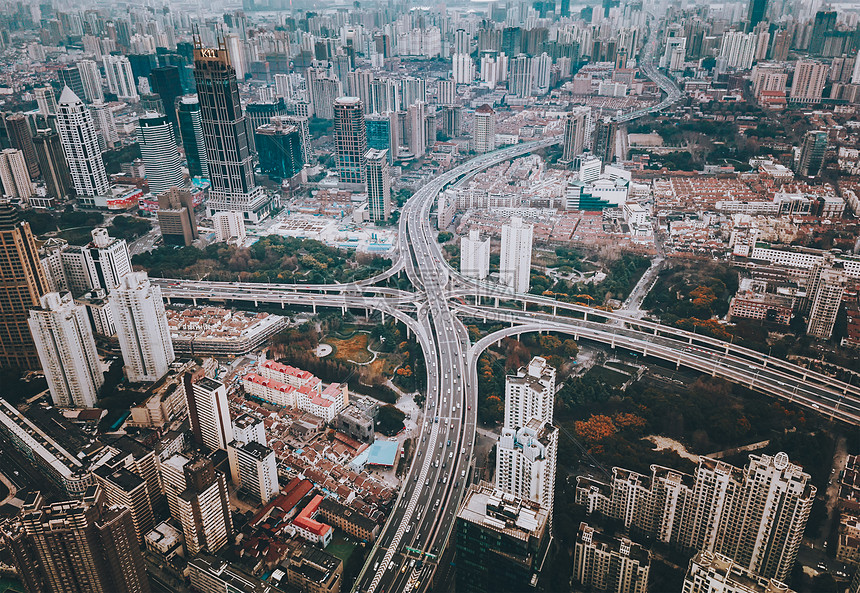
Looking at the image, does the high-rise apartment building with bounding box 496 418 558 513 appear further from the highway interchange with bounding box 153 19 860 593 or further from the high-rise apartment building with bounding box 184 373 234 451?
the high-rise apartment building with bounding box 184 373 234 451

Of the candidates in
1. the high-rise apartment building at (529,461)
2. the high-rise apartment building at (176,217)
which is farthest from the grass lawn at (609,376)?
the high-rise apartment building at (176,217)

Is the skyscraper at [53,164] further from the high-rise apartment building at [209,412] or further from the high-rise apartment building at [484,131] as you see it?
the high-rise apartment building at [484,131]

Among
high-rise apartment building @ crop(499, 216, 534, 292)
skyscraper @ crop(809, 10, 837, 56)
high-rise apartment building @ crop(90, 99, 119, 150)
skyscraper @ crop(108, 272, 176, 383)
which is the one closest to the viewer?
skyscraper @ crop(108, 272, 176, 383)

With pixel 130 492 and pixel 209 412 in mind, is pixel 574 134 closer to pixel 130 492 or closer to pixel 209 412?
pixel 209 412

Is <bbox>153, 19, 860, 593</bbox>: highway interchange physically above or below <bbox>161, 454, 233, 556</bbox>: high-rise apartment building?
below

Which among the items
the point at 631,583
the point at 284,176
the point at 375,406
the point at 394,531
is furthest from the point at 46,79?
the point at 631,583

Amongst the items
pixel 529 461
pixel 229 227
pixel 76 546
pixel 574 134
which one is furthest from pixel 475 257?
pixel 76 546

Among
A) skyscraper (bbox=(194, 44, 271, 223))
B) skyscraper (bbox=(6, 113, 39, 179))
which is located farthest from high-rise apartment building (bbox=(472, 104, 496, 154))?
skyscraper (bbox=(6, 113, 39, 179))
